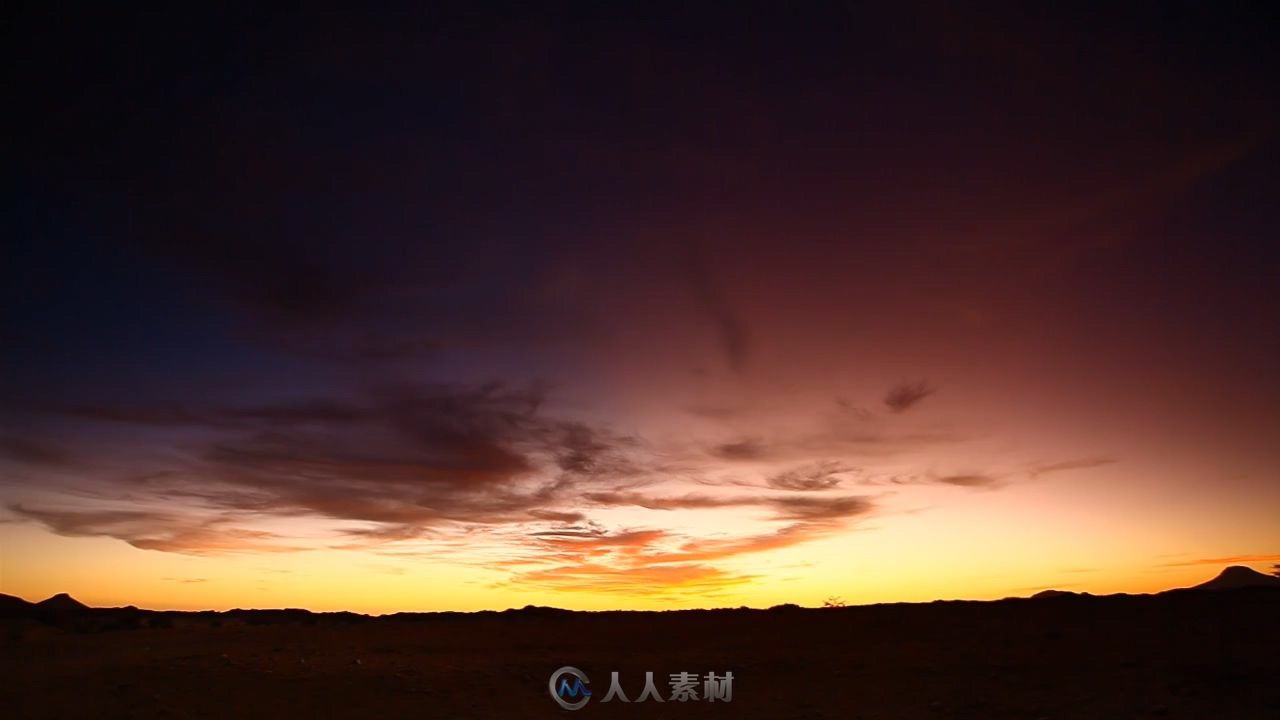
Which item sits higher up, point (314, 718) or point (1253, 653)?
point (1253, 653)

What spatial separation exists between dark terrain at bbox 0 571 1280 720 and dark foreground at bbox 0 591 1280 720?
0.06 m

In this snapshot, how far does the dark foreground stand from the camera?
12438 millimetres

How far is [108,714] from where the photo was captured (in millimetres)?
13164

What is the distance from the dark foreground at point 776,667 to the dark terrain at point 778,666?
0.06m

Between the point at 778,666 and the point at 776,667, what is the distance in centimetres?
10

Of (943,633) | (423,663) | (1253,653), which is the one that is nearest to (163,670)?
(423,663)

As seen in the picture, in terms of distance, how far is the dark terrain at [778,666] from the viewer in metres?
12.5

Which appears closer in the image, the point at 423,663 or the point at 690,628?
the point at 423,663

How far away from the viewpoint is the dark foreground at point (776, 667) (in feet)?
40.8

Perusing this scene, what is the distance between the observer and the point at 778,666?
637 inches

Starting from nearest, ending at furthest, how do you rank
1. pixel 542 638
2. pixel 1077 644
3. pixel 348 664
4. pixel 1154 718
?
1. pixel 1154 718
2. pixel 1077 644
3. pixel 348 664
4. pixel 542 638

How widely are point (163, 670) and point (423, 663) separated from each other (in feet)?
19.0

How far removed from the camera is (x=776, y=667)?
16.1m

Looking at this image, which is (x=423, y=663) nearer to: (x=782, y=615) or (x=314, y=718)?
(x=314, y=718)
